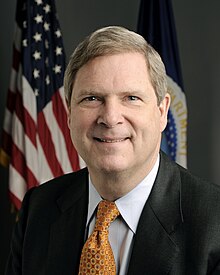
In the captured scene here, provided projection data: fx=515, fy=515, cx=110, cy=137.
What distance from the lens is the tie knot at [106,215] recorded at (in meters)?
1.44

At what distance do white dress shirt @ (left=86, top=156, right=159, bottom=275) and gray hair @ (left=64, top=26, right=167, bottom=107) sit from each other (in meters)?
0.25

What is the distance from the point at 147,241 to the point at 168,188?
0.17 metres

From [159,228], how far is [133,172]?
169 mm

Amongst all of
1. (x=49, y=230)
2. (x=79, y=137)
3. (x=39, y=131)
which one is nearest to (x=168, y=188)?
(x=79, y=137)

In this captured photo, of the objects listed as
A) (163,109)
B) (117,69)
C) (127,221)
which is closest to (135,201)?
(127,221)

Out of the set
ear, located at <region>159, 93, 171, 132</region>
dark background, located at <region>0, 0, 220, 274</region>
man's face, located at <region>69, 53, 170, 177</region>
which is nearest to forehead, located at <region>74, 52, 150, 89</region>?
man's face, located at <region>69, 53, 170, 177</region>

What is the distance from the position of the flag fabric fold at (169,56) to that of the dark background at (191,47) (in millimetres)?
365

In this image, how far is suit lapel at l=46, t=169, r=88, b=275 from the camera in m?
1.51

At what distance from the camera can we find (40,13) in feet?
10.9

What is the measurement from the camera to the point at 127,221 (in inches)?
56.4

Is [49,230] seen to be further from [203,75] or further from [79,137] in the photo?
[203,75]

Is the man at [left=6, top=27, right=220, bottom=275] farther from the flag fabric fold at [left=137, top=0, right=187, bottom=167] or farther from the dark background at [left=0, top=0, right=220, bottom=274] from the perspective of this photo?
the dark background at [left=0, top=0, right=220, bottom=274]

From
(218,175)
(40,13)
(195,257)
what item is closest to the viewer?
(195,257)

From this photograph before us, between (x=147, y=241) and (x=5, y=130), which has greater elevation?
(x=5, y=130)
